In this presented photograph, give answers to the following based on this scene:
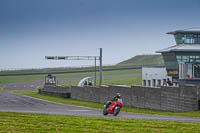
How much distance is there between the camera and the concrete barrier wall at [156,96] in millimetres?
34219

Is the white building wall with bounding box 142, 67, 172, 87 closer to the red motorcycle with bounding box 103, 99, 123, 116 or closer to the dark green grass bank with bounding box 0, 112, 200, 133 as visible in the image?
the red motorcycle with bounding box 103, 99, 123, 116

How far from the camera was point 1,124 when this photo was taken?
18359 millimetres

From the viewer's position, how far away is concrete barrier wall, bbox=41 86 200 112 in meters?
34.2

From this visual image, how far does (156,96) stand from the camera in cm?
4006

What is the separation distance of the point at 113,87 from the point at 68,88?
722 inches

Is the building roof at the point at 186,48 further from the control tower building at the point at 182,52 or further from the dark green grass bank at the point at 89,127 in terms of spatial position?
the dark green grass bank at the point at 89,127

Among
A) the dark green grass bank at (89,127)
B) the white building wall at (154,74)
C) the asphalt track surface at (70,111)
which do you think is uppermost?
the white building wall at (154,74)

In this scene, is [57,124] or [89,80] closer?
[57,124]

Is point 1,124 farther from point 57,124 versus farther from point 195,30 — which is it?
point 195,30

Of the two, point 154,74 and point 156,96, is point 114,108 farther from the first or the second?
point 154,74

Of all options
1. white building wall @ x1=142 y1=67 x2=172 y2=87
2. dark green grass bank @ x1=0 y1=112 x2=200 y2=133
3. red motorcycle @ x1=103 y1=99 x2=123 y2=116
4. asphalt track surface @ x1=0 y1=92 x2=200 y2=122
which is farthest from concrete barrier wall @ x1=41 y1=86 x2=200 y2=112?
white building wall @ x1=142 y1=67 x2=172 y2=87

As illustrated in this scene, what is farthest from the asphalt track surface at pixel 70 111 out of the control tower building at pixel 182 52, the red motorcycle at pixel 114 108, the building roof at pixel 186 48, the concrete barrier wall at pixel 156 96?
the building roof at pixel 186 48

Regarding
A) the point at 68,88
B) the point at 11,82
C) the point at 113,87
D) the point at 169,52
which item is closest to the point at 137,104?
the point at 113,87

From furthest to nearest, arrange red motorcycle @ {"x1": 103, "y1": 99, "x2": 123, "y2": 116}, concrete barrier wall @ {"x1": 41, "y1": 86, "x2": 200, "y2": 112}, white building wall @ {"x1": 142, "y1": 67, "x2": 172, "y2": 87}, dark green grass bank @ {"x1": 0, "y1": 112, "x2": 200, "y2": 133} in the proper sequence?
A: white building wall @ {"x1": 142, "y1": 67, "x2": 172, "y2": 87} → concrete barrier wall @ {"x1": 41, "y1": 86, "x2": 200, "y2": 112} → red motorcycle @ {"x1": 103, "y1": 99, "x2": 123, "y2": 116} → dark green grass bank @ {"x1": 0, "y1": 112, "x2": 200, "y2": 133}
